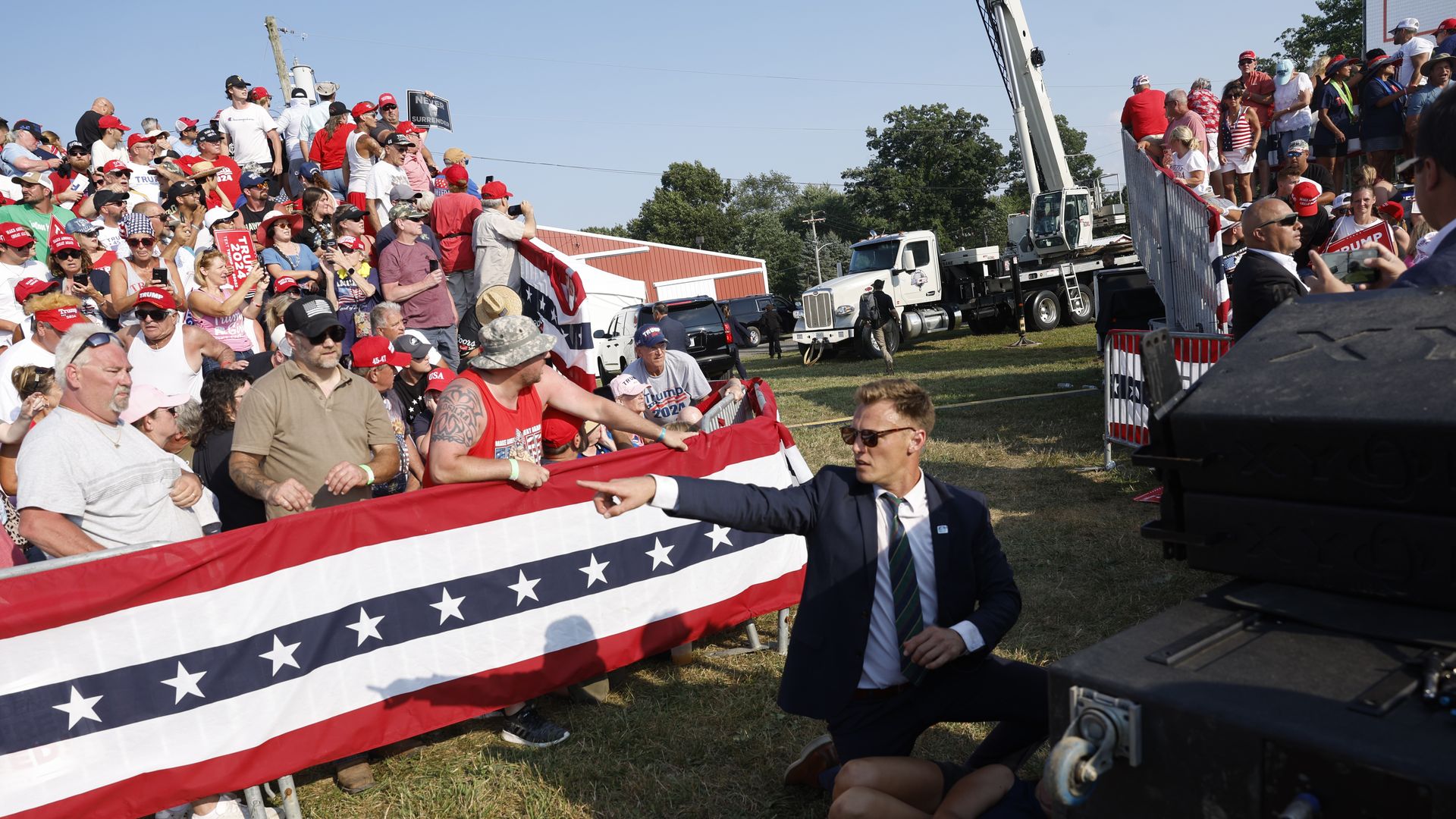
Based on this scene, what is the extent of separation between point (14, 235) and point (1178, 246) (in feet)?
36.7

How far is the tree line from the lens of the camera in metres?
68.4

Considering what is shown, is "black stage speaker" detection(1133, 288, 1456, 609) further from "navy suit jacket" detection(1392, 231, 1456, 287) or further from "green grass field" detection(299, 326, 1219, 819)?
"green grass field" detection(299, 326, 1219, 819)

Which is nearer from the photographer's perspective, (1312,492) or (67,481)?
(1312,492)

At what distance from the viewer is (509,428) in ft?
15.6

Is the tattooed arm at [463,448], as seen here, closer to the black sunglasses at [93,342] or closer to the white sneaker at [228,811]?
the black sunglasses at [93,342]

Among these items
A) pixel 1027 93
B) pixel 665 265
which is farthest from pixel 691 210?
pixel 1027 93

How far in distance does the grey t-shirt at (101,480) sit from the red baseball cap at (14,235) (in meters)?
5.32

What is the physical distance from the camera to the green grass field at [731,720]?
414cm

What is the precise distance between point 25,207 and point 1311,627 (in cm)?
1196

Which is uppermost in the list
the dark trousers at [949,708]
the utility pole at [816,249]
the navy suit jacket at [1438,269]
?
the utility pole at [816,249]

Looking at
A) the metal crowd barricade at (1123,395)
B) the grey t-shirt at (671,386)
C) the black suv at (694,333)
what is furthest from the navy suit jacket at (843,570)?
the black suv at (694,333)

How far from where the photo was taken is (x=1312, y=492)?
206 cm

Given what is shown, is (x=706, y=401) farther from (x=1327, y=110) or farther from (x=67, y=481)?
(x=1327, y=110)

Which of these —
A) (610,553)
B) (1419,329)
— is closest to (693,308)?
(610,553)
